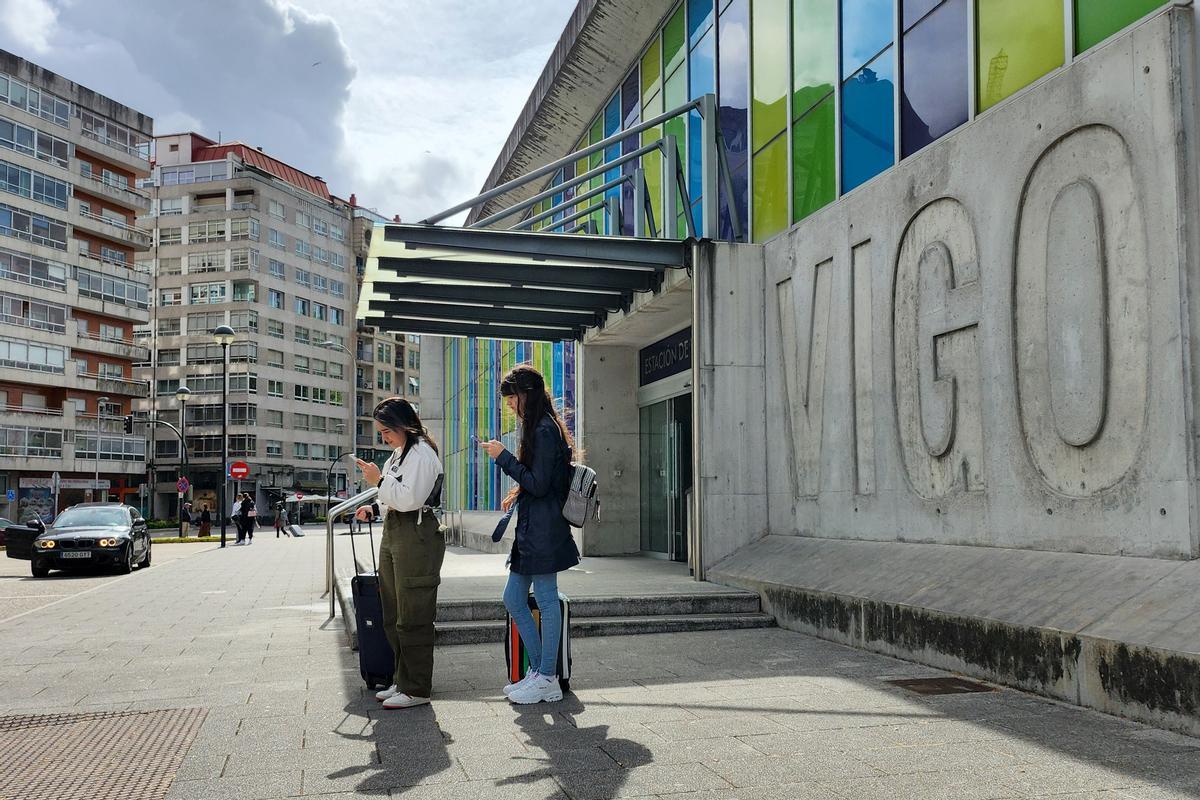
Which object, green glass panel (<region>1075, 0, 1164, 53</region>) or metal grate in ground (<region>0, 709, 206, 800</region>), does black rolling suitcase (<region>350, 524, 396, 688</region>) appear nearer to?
metal grate in ground (<region>0, 709, 206, 800</region>)

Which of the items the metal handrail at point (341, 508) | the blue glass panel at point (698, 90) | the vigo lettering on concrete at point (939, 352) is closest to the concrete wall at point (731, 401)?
the blue glass panel at point (698, 90)

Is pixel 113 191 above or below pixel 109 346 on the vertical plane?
above

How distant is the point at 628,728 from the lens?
209 inches

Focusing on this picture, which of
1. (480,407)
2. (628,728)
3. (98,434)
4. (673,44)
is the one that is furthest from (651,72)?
(98,434)

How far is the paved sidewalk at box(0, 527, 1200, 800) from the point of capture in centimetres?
425

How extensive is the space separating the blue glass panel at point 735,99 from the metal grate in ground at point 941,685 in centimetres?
748

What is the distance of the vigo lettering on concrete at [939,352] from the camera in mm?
8219

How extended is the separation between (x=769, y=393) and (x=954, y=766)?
24.8 ft

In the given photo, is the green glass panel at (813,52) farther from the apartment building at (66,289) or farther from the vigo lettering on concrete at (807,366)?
the apartment building at (66,289)

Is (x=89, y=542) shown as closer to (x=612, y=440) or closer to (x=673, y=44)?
(x=612, y=440)

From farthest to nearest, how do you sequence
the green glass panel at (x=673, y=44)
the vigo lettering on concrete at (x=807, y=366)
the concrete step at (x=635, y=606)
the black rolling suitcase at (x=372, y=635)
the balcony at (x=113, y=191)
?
the balcony at (x=113, y=191), the green glass panel at (x=673, y=44), the vigo lettering on concrete at (x=807, y=366), the concrete step at (x=635, y=606), the black rolling suitcase at (x=372, y=635)

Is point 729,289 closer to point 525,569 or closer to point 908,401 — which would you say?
point 908,401

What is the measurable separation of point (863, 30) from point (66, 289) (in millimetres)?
59511

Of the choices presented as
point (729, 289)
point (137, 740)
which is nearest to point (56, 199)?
point (729, 289)
